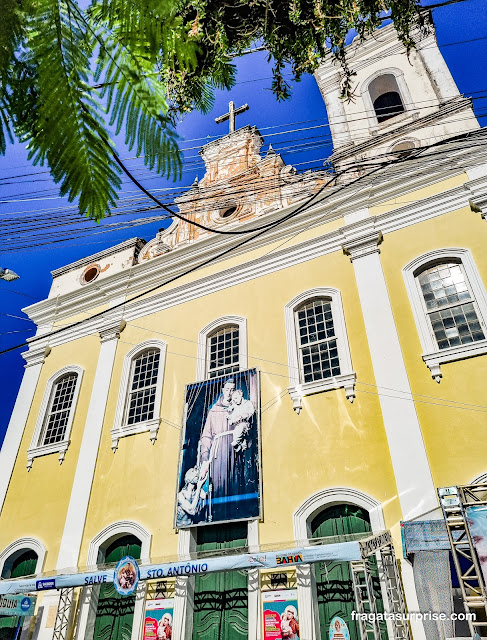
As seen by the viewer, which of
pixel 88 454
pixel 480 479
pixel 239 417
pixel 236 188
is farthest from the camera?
pixel 236 188

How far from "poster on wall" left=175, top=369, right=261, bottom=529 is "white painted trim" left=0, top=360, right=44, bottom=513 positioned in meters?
5.65

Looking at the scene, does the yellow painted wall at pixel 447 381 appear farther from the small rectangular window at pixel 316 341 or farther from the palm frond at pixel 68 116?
the palm frond at pixel 68 116

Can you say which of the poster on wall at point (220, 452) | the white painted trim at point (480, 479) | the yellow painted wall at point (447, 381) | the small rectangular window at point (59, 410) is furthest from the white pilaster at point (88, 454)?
the white painted trim at point (480, 479)

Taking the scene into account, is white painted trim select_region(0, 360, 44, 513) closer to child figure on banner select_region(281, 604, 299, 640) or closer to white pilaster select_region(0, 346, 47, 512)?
white pilaster select_region(0, 346, 47, 512)

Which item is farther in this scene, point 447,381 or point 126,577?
point 447,381

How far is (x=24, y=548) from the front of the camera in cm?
1088

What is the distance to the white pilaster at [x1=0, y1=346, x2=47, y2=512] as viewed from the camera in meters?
12.3

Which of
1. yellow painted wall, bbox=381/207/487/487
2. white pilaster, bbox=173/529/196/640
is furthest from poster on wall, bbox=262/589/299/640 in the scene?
yellow painted wall, bbox=381/207/487/487

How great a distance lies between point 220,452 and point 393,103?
12.3 m

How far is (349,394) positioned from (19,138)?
8216 millimetres

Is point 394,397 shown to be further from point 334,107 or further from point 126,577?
point 334,107

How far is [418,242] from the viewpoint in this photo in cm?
997

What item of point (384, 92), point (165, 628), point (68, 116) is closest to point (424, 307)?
point (165, 628)

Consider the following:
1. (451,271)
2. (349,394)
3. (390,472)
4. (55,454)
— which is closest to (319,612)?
(390,472)
